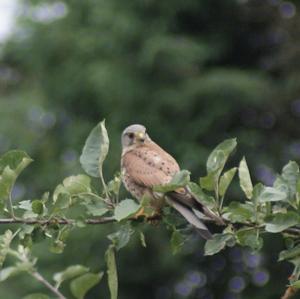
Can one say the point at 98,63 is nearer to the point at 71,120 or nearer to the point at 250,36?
the point at 71,120

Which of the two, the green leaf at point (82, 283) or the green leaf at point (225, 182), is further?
the green leaf at point (225, 182)

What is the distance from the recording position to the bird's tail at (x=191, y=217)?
355cm

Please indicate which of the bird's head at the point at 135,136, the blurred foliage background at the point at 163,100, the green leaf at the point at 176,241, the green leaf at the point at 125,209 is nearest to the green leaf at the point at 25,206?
the green leaf at the point at 125,209

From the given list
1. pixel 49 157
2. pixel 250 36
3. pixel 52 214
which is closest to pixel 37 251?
pixel 49 157

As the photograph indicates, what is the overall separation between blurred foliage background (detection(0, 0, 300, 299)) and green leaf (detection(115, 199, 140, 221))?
8.33 meters

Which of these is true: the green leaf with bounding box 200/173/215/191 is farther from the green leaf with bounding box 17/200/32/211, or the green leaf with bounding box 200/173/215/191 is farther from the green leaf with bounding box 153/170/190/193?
the green leaf with bounding box 17/200/32/211

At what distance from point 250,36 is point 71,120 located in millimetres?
2865

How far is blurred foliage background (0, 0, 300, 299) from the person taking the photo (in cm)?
1232

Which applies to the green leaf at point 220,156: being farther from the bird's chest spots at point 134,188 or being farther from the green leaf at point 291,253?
the bird's chest spots at point 134,188

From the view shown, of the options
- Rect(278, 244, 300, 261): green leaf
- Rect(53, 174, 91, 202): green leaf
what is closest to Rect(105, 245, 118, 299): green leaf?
Rect(53, 174, 91, 202): green leaf

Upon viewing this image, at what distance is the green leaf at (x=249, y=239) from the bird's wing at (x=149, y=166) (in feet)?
2.84

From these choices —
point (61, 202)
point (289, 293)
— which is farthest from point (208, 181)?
point (289, 293)

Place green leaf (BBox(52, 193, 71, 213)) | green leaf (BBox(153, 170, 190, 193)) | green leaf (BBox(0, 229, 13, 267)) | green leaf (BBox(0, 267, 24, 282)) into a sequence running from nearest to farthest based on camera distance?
1. green leaf (BBox(0, 267, 24, 282))
2. green leaf (BBox(0, 229, 13, 267))
3. green leaf (BBox(153, 170, 190, 193))
4. green leaf (BBox(52, 193, 71, 213))

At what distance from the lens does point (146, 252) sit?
12.8 m
